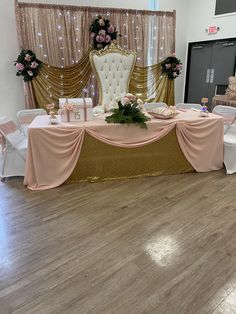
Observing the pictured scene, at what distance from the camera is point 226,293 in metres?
1.53

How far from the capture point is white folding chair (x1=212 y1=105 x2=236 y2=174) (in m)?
3.18

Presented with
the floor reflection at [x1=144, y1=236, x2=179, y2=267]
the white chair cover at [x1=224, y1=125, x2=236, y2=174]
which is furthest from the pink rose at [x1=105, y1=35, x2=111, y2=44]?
the floor reflection at [x1=144, y1=236, x2=179, y2=267]

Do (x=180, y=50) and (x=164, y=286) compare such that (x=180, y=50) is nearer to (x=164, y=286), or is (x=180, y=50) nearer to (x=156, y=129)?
(x=156, y=129)

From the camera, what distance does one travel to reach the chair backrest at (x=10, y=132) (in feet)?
9.45

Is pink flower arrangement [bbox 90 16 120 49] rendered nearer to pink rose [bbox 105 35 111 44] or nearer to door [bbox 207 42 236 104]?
pink rose [bbox 105 35 111 44]

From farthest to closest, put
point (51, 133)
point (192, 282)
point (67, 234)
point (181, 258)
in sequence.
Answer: point (51, 133) → point (67, 234) → point (181, 258) → point (192, 282)

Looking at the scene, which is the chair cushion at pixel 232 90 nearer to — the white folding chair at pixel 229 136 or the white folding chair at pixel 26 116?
the white folding chair at pixel 229 136

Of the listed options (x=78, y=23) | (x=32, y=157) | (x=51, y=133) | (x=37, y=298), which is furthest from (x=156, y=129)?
(x=78, y=23)

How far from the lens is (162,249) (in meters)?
1.91

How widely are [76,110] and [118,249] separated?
1643 mm

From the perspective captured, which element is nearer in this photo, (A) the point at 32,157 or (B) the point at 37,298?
(B) the point at 37,298

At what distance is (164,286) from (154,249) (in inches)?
13.6

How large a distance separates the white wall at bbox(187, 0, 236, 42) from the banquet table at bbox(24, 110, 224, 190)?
3.10 metres

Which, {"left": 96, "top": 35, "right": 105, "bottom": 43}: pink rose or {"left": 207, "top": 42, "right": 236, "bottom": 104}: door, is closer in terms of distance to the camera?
{"left": 96, "top": 35, "right": 105, "bottom": 43}: pink rose
